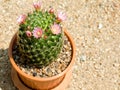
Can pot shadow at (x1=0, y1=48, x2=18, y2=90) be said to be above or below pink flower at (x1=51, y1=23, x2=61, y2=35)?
below

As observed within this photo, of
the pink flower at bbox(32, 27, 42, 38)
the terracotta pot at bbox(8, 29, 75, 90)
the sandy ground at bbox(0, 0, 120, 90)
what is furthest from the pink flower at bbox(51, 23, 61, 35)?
the sandy ground at bbox(0, 0, 120, 90)

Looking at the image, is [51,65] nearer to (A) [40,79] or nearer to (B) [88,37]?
(A) [40,79]

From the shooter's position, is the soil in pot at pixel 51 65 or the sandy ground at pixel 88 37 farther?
the sandy ground at pixel 88 37

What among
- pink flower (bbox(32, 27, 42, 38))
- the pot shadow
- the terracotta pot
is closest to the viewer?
pink flower (bbox(32, 27, 42, 38))

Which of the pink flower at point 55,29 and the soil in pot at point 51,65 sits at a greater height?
the pink flower at point 55,29

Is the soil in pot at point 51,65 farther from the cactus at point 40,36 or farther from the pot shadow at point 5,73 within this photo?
the pot shadow at point 5,73

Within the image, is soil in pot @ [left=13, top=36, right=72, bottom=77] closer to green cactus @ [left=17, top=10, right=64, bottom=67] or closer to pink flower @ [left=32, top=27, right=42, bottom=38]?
green cactus @ [left=17, top=10, right=64, bottom=67]

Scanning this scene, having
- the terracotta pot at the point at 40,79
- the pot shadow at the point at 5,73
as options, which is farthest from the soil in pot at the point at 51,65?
the pot shadow at the point at 5,73
